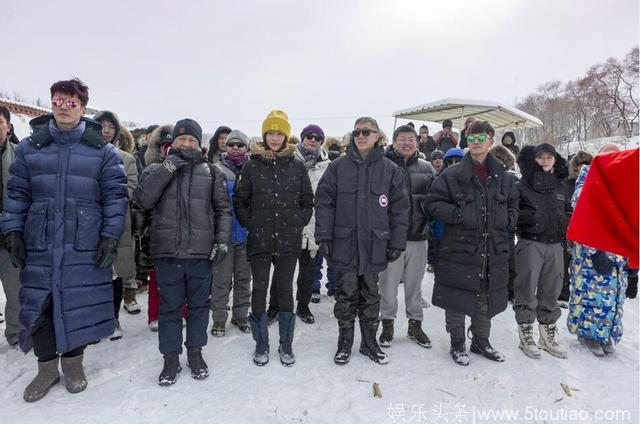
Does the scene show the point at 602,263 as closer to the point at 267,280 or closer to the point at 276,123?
the point at 267,280

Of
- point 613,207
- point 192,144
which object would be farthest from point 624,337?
point 192,144

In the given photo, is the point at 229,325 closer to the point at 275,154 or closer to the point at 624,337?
the point at 275,154

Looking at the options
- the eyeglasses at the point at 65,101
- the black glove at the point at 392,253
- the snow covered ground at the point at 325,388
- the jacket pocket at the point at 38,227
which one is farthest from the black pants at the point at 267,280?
the eyeglasses at the point at 65,101

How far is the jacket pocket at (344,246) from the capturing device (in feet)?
10.6

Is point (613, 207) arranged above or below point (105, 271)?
above

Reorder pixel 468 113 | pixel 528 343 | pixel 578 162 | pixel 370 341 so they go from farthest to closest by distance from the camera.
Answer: pixel 468 113 < pixel 578 162 < pixel 528 343 < pixel 370 341

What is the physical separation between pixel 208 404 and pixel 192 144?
2.14 meters

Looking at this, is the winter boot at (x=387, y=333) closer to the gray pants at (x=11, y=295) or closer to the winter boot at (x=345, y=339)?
the winter boot at (x=345, y=339)

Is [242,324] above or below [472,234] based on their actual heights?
below

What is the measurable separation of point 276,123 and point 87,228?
72.5 inches

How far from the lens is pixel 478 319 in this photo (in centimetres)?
350

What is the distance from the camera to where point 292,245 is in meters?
3.24

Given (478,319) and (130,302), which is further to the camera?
(130,302)

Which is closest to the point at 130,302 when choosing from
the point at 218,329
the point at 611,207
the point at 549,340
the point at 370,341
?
the point at 218,329
